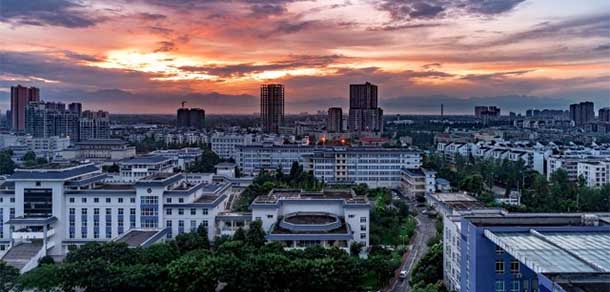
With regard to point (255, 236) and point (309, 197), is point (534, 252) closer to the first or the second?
point (255, 236)

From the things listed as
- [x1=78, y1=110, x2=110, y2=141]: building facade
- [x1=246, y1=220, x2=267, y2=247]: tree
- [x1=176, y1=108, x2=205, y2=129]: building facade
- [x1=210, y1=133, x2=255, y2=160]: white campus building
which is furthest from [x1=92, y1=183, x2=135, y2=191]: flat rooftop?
[x1=176, y1=108, x2=205, y2=129]: building facade

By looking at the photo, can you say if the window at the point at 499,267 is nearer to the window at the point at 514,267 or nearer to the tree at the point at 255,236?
the window at the point at 514,267

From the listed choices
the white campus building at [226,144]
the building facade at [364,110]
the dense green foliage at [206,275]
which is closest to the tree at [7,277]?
the dense green foliage at [206,275]

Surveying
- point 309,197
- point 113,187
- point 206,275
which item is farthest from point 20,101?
point 206,275

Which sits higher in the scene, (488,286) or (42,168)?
(42,168)

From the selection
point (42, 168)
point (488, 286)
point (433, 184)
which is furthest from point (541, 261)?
point (433, 184)

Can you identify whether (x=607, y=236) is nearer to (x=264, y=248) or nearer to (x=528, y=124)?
(x=264, y=248)
